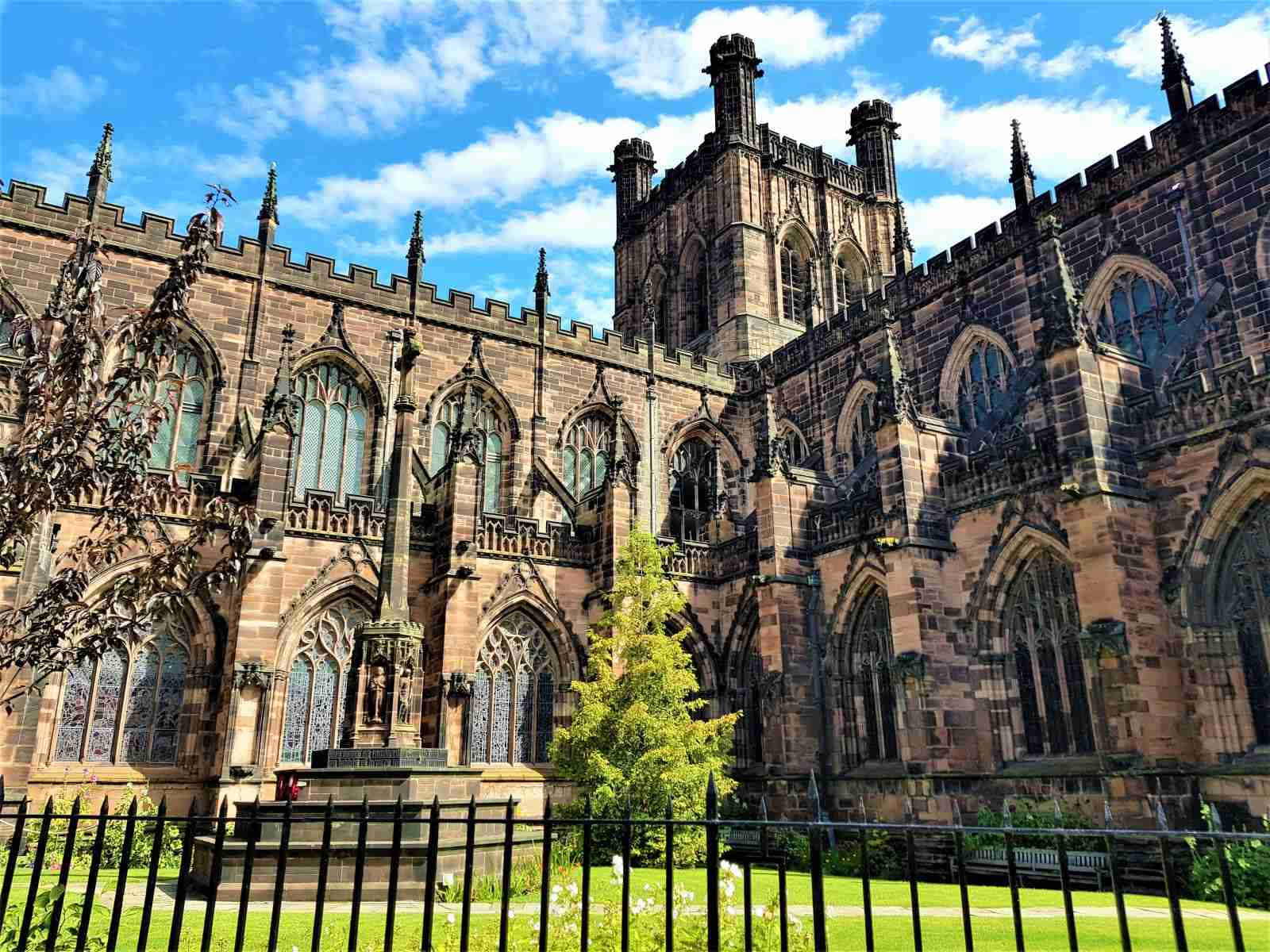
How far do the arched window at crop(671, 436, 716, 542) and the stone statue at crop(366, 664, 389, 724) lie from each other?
1573cm

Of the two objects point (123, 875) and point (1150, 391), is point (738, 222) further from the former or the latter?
point (123, 875)

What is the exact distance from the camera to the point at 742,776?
2348 cm

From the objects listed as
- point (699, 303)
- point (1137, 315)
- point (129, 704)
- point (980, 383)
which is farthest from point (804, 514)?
point (699, 303)

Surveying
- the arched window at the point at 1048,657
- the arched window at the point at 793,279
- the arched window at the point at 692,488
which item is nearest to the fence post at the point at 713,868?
the arched window at the point at 1048,657

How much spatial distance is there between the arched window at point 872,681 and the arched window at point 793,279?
1645cm

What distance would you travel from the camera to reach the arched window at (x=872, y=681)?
70.4 feet

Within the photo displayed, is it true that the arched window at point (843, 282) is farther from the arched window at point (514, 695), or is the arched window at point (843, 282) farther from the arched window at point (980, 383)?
the arched window at point (514, 695)

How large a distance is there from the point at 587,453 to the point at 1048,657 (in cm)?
1473

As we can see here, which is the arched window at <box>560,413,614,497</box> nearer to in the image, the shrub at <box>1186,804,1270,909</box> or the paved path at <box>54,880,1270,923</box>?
the paved path at <box>54,880,1270,923</box>

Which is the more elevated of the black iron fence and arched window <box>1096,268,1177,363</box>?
arched window <box>1096,268,1177,363</box>

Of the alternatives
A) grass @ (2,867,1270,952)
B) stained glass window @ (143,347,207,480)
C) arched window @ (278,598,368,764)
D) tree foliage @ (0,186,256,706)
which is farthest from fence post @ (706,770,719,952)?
stained glass window @ (143,347,207,480)

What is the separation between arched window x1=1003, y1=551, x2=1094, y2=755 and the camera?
18.0 m

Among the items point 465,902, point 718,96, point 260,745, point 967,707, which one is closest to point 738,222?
point 718,96

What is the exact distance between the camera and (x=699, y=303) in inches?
1484
